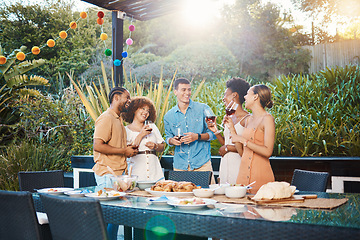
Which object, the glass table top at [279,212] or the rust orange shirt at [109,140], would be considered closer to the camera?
the glass table top at [279,212]

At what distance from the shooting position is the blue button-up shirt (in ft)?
13.4

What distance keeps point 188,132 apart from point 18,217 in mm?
→ 2038

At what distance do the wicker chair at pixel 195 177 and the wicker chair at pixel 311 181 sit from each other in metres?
0.76

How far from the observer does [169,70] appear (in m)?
16.1

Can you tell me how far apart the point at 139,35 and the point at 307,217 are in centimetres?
2117

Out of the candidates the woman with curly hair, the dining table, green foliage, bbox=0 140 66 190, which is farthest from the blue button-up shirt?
green foliage, bbox=0 140 66 190

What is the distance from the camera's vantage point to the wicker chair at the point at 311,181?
319cm

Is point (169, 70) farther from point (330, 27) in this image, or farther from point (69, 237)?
point (69, 237)

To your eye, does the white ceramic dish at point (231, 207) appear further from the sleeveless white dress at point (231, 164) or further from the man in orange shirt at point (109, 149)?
the man in orange shirt at point (109, 149)

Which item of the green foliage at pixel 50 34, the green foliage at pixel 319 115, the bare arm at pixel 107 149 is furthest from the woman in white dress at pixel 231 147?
the green foliage at pixel 50 34

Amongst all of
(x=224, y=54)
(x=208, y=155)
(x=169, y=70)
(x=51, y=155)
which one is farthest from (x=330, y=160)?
(x=224, y=54)

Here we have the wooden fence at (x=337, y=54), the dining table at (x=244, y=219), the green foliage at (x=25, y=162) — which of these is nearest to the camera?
the dining table at (x=244, y=219)

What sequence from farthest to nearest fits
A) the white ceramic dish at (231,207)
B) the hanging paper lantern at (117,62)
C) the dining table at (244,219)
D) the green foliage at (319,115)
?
the hanging paper lantern at (117,62), the green foliage at (319,115), the white ceramic dish at (231,207), the dining table at (244,219)

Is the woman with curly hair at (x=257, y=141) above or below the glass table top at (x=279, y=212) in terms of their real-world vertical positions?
above
